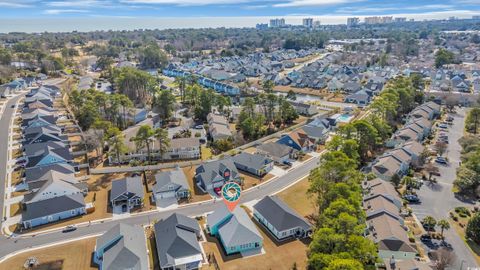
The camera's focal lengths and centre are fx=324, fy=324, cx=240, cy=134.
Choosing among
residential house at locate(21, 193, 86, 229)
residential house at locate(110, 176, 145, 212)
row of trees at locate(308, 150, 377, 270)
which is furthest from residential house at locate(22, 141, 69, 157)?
row of trees at locate(308, 150, 377, 270)

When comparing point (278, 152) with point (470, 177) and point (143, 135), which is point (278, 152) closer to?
point (143, 135)

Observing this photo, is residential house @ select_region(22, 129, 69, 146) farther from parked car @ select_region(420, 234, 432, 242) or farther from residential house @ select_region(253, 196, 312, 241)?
parked car @ select_region(420, 234, 432, 242)

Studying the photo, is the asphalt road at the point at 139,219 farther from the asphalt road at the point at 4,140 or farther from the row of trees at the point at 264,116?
the row of trees at the point at 264,116

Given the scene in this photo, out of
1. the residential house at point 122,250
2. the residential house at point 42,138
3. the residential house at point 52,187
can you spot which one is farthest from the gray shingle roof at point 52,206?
the residential house at point 42,138

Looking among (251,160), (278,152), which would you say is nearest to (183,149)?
(251,160)

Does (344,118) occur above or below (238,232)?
above

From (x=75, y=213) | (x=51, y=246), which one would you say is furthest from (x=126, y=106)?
(x=51, y=246)
